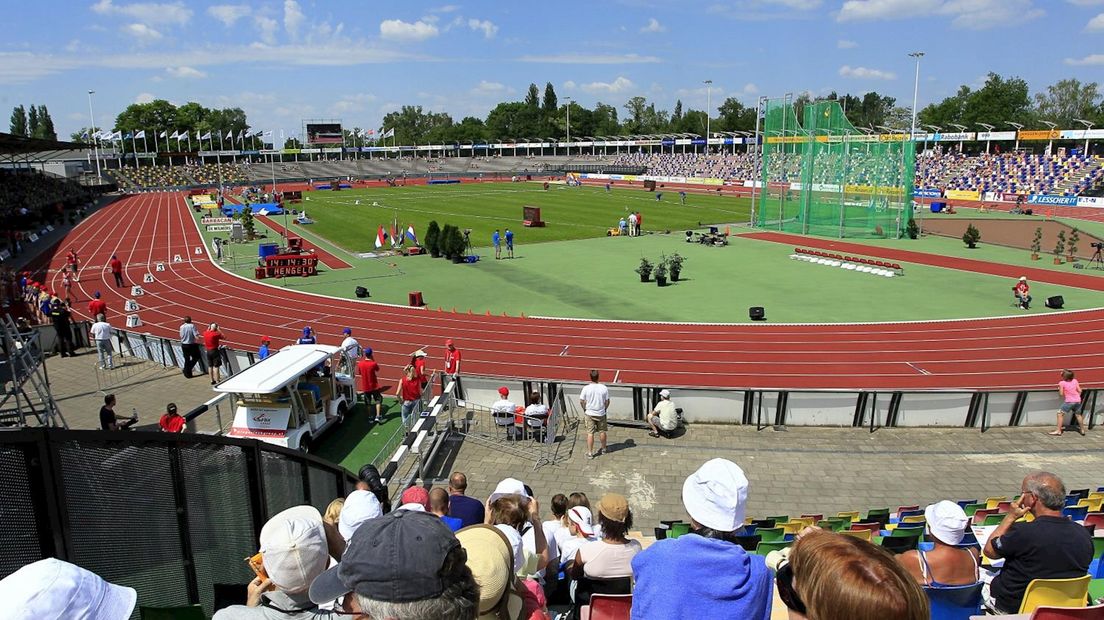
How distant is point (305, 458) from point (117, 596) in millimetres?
4668

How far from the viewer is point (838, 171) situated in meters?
43.6

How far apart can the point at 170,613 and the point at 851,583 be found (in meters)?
3.15

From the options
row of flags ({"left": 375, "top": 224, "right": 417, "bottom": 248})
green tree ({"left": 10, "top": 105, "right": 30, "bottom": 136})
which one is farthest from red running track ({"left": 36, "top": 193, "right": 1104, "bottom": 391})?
green tree ({"left": 10, "top": 105, "right": 30, "bottom": 136})

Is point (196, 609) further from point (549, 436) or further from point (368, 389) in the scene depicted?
point (368, 389)

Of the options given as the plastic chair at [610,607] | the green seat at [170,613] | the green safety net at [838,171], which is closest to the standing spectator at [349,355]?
the plastic chair at [610,607]

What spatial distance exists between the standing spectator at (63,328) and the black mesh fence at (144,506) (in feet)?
61.4

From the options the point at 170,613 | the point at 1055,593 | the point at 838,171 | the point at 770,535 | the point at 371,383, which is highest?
the point at 838,171

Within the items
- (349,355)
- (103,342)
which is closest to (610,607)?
(349,355)

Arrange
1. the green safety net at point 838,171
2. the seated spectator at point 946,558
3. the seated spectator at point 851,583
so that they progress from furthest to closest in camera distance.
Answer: the green safety net at point 838,171 < the seated spectator at point 946,558 < the seated spectator at point 851,583

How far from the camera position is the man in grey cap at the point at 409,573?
232 cm

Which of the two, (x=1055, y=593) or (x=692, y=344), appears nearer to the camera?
(x=1055, y=593)

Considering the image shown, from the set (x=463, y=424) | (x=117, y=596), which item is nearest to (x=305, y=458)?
(x=117, y=596)

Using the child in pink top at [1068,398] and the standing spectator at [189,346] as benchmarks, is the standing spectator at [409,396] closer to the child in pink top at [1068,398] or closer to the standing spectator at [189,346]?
the standing spectator at [189,346]

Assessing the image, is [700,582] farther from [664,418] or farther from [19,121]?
[19,121]
